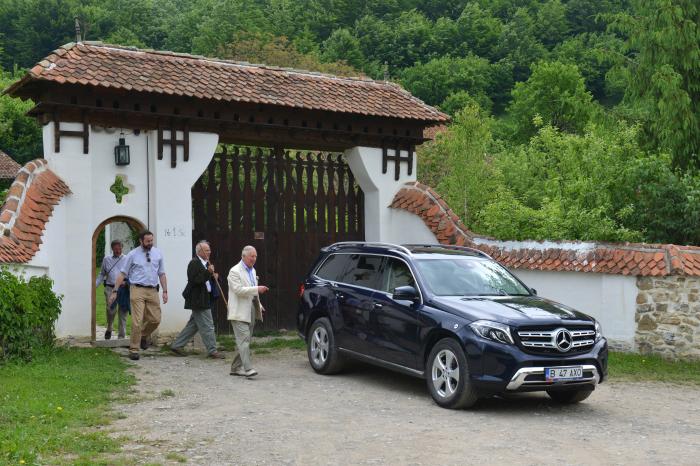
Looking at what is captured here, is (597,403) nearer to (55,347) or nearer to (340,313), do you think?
(340,313)

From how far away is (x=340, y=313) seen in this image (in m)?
10.8

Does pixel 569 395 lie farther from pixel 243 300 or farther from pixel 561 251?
pixel 561 251

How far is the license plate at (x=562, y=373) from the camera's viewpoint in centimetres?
850

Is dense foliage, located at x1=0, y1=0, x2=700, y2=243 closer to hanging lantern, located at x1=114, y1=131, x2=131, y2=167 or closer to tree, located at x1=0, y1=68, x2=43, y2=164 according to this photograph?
tree, located at x1=0, y1=68, x2=43, y2=164

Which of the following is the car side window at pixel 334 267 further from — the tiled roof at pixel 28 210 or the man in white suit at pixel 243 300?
the tiled roof at pixel 28 210

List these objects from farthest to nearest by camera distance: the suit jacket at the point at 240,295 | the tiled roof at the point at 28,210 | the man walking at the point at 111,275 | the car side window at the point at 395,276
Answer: the man walking at the point at 111,275
the tiled roof at the point at 28,210
the suit jacket at the point at 240,295
the car side window at the point at 395,276

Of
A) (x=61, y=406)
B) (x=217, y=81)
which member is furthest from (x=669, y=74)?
(x=61, y=406)

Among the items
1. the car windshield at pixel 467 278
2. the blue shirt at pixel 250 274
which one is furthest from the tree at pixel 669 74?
the blue shirt at pixel 250 274

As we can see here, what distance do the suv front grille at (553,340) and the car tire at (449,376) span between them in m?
0.69

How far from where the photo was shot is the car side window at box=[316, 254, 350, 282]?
1139 centimetres

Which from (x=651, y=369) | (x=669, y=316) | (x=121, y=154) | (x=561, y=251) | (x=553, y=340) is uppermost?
(x=121, y=154)

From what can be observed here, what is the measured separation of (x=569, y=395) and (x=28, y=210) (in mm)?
8118

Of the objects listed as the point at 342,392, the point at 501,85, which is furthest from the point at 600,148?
the point at 501,85

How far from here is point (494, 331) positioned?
28.1 feet
